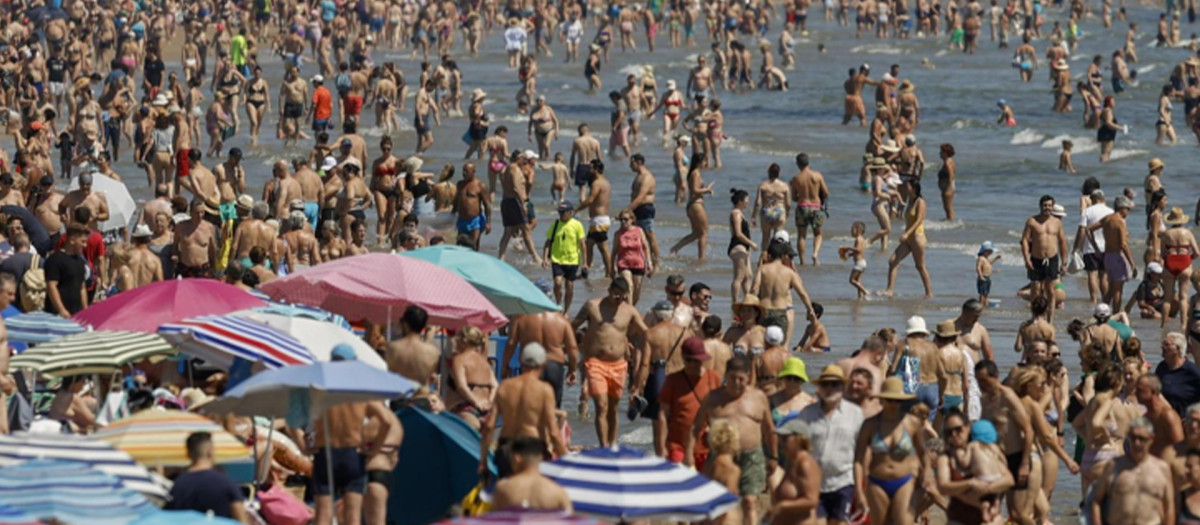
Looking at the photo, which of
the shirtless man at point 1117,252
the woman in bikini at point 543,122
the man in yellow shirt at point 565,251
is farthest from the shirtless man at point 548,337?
the woman in bikini at point 543,122

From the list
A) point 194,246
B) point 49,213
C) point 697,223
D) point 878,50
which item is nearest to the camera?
point 194,246

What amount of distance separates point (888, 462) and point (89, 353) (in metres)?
4.14

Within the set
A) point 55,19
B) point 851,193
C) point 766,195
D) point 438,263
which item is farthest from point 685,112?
point 438,263

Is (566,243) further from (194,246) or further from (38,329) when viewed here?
(38,329)

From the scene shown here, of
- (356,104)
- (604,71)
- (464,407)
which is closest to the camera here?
(464,407)

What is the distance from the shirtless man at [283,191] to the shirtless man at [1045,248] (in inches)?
278

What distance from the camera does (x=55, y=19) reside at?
1666 inches

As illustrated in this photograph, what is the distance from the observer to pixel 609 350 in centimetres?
1469

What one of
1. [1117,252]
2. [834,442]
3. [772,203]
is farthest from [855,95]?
[834,442]

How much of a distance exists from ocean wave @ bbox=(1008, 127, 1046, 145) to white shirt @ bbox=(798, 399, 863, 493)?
33.7m

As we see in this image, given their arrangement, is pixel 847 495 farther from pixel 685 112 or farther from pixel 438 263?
pixel 685 112

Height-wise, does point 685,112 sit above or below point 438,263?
below

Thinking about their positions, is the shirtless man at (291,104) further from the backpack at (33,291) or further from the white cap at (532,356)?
the white cap at (532,356)

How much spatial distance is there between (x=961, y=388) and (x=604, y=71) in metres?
39.7
